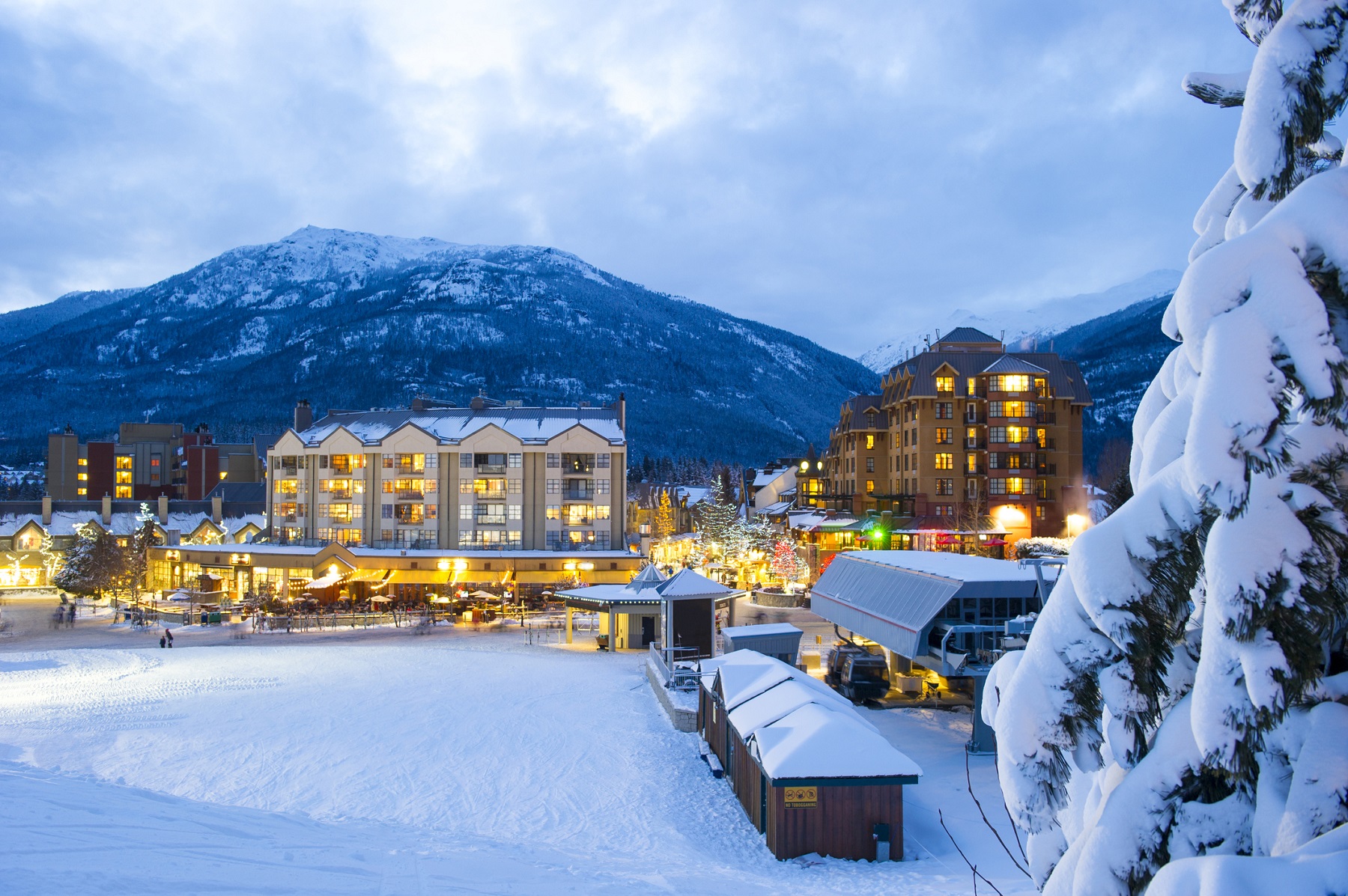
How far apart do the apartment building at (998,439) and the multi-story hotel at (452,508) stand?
2131 cm

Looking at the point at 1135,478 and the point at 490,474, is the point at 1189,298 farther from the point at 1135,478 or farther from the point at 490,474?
the point at 490,474

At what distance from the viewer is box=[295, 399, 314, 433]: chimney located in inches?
2542

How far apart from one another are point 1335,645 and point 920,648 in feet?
67.1

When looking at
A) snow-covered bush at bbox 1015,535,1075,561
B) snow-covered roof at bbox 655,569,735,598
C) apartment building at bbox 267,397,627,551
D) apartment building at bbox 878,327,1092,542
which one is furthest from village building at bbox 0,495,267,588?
snow-covered bush at bbox 1015,535,1075,561

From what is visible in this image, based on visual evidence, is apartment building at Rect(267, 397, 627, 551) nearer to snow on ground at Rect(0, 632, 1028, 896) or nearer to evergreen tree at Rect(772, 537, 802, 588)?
evergreen tree at Rect(772, 537, 802, 588)

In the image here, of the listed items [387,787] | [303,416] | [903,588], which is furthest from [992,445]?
[303,416]

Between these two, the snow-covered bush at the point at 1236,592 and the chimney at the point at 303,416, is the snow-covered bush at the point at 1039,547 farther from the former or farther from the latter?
the chimney at the point at 303,416

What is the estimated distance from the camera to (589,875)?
12.3 meters

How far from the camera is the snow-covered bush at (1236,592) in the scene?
9.64ft

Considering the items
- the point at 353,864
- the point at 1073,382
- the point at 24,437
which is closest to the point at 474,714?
the point at 353,864

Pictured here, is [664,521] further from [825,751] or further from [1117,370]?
[1117,370]

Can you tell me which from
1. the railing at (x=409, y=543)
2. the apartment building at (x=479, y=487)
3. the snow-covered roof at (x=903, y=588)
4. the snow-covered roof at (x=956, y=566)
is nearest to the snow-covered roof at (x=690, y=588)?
the snow-covered roof at (x=903, y=588)

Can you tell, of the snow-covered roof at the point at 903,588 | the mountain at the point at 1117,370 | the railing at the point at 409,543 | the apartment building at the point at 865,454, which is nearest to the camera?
the snow-covered roof at the point at 903,588

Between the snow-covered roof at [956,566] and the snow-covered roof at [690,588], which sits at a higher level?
the snow-covered roof at [956,566]
